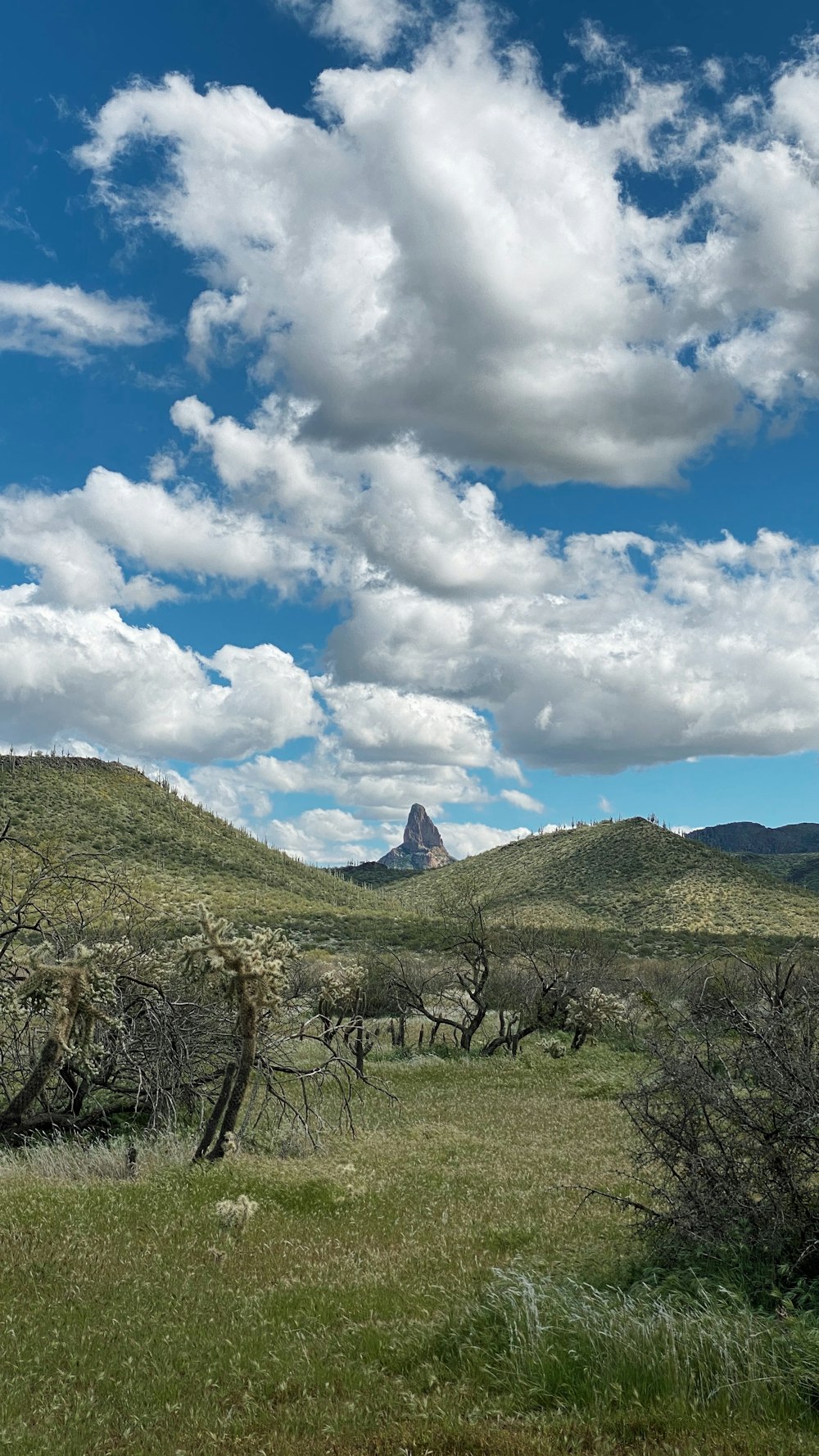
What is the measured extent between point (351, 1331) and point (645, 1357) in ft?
7.81

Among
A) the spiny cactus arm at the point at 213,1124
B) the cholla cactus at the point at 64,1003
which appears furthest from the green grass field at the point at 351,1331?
the cholla cactus at the point at 64,1003

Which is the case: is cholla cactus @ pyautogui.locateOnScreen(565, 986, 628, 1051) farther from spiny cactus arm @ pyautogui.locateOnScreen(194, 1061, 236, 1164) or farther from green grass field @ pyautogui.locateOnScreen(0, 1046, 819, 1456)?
spiny cactus arm @ pyautogui.locateOnScreen(194, 1061, 236, 1164)

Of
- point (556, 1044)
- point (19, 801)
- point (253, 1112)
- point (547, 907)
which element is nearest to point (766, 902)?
point (547, 907)

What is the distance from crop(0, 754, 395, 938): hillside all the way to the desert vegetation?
38.2 m

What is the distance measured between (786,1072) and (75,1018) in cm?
922

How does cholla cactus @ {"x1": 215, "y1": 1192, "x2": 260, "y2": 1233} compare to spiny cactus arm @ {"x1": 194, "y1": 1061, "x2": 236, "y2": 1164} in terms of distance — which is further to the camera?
spiny cactus arm @ {"x1": 194, "y1": 1061, "x2": 236, "y2": 1164}

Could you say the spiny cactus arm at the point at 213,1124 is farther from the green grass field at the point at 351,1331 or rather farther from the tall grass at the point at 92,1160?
the green grass field at the point at 351,1331

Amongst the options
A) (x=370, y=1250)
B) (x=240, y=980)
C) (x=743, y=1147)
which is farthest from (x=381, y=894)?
(x=743, y=1147)

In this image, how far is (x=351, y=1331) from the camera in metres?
6.86

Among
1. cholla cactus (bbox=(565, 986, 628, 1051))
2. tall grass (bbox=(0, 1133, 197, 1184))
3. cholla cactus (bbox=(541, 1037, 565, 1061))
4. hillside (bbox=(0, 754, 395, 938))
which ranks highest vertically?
hillside (bbox=(0, 754, 395, 938))

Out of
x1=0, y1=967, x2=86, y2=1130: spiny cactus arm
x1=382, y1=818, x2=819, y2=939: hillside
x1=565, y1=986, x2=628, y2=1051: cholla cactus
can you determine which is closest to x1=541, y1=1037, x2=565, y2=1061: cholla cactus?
x1=565, y1=986, x2=628, y2=1051: cholla cactus

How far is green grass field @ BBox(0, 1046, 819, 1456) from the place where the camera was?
5266mm

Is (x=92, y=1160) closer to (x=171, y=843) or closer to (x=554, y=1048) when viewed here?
(x=554, y=1048)

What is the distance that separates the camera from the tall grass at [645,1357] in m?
5.28
